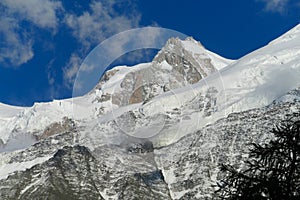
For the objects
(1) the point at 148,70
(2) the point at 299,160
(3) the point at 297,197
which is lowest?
(3) the point at 297,197

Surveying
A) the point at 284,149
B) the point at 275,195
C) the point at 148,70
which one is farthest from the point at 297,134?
the point at 148,70

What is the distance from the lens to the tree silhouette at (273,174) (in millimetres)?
17016

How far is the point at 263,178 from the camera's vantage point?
1711cm

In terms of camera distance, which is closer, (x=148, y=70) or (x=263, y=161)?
(x=263, y=161)

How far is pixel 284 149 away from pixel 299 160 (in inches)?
19.4

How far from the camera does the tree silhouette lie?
17.0 metres

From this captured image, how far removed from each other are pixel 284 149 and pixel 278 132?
608 mm

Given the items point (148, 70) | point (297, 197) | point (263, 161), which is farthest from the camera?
point (148, 70)

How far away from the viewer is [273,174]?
1731 centimetres

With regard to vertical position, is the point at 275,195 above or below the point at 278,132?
below

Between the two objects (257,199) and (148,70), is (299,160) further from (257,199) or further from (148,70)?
(148,70)

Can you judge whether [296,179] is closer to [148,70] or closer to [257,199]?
[257,199]

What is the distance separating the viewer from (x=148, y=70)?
82.2m

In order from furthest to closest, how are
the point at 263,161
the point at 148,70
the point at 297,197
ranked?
the point at 148,70
the point at 263,161
the point at 297,197
